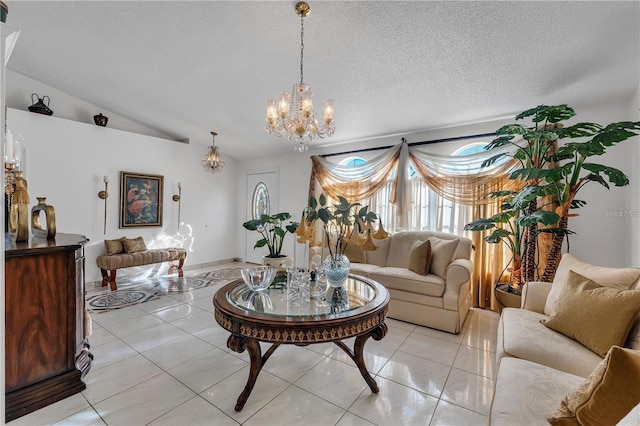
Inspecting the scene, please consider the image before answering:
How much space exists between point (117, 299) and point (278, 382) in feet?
10.0

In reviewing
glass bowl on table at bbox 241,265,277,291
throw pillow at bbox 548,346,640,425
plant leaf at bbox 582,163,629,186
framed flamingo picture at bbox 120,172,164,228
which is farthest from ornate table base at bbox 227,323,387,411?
framed flamingo picture at bbox 120,172,164,228

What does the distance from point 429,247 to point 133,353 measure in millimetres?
3186

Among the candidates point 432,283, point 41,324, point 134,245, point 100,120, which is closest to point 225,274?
point 134,245

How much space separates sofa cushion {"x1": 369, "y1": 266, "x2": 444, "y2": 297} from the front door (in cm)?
332

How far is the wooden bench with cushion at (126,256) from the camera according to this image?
4262 mm

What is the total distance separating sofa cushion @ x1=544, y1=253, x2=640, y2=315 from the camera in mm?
1746

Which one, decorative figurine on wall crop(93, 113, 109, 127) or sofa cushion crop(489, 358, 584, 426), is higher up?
decorative figurine on wall crop(93, 113, 109, 127)

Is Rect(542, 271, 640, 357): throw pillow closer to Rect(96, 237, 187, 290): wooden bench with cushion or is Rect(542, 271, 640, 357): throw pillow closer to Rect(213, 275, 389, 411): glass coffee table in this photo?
Rect(213, 275, 389, 411): glass coffee table

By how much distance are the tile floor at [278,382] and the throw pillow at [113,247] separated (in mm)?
1926

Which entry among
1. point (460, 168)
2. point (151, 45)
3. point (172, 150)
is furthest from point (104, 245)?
point (460, 168)

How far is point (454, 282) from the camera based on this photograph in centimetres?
292

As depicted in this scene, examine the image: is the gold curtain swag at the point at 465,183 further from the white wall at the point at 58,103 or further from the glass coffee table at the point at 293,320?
the white wall at the point at 58,103

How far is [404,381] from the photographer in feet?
6.77

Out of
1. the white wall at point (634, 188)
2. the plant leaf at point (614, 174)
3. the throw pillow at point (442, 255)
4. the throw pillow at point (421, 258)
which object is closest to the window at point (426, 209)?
the throw pillow at point (442, 255)
